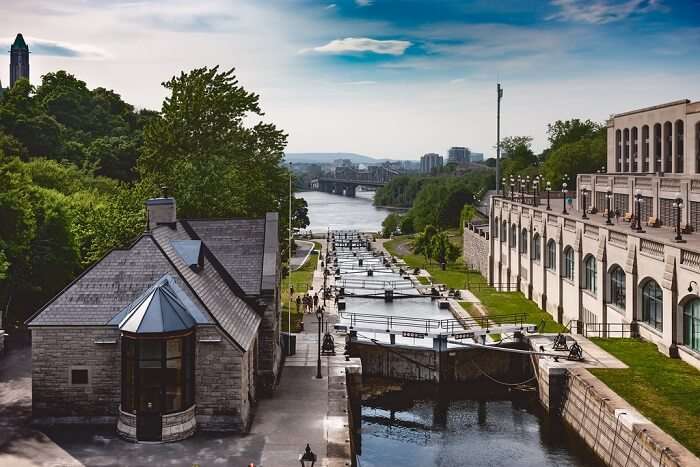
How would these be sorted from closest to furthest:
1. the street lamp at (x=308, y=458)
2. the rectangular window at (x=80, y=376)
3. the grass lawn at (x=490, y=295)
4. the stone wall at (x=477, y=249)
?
the street lamp at (x=308, y=458) < the rectangular window at (x=80, y=376) < the grass lawn at (x=490, y=295) < the stone wall at (x=477, y=249)

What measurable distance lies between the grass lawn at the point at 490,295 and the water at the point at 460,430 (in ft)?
35.4

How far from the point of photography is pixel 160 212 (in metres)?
30.5

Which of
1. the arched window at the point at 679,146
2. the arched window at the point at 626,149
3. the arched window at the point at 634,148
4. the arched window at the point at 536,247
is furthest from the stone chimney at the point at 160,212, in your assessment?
the arched window at the point at 626,149

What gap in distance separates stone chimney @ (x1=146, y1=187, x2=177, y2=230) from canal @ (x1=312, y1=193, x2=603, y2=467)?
1190cm

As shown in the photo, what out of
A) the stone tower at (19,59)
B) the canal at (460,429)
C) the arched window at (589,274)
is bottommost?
the canal at (460,429)

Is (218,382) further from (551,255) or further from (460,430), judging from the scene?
(551,255)

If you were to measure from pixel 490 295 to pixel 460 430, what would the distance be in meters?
27.6

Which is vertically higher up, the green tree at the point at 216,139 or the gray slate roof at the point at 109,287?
the green tree at the point at 216,139

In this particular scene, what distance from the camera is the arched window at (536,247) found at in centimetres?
5538

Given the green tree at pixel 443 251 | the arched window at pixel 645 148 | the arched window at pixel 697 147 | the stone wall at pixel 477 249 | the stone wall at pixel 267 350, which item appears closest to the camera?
the stone wall at pixel 267 350

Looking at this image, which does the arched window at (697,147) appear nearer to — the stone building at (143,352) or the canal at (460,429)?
the canal at (460,429)

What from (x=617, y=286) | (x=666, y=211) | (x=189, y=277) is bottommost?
(x=617, y=286)

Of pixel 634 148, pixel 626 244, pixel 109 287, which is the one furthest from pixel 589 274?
pixel 634 148

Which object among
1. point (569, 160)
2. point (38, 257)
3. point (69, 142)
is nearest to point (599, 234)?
point (38, 257)
